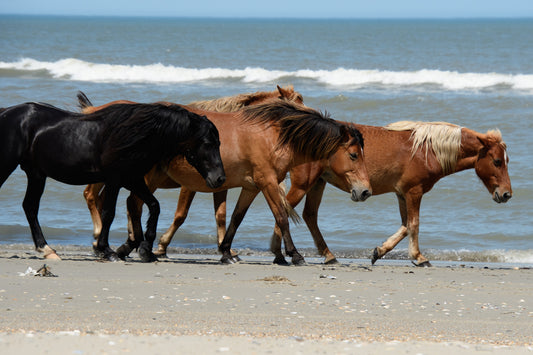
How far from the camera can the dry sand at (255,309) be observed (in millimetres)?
4582

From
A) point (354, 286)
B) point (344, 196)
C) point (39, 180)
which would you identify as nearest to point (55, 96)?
point (344, 196)

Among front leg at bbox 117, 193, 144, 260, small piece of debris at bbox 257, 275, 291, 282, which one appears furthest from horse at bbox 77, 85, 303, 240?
small piece of debris at bbox 257, 275, 291, 282

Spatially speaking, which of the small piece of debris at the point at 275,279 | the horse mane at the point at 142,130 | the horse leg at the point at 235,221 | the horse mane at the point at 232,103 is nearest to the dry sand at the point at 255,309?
the small piece of debris at the point at 275,279

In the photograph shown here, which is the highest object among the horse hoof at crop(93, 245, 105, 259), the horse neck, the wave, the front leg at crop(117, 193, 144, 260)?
A: the horse neck

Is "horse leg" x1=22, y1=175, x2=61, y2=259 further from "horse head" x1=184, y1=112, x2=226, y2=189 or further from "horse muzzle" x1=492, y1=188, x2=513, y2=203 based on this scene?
"horse muzzle" x1=492, y1=188, x2=513, y2=203

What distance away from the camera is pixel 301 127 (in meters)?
8.01

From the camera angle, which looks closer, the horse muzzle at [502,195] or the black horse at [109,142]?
the black horse at [109,142]

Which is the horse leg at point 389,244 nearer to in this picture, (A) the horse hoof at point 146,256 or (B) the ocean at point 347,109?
(B) the ocean at point 347,109

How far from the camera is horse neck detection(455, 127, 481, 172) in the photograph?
353 inches

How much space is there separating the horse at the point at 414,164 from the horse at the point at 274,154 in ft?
1.85

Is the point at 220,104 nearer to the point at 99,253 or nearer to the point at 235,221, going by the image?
the point at 235,221

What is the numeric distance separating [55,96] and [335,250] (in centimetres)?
1423

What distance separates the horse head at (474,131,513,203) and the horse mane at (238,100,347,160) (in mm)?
1780

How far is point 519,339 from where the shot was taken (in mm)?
5023
